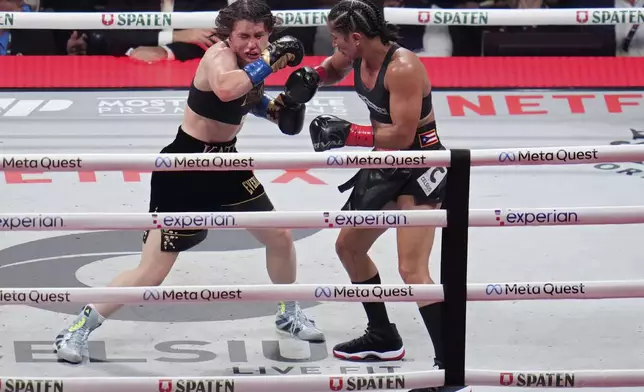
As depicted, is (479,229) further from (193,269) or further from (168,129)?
(168,129)

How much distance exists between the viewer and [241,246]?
18.9 feet

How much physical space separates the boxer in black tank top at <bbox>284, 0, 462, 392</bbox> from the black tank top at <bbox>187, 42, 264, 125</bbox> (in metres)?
0.28

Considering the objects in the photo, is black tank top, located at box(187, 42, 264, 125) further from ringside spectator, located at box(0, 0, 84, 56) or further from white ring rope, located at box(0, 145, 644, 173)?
ringside spectator, located at box(0, 0, 84, 56)

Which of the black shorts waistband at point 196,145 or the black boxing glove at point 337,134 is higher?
the black boxing glove at point 337,134

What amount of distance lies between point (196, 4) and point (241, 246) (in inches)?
118

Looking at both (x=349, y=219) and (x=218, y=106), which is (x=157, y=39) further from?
(x=349, y=219)

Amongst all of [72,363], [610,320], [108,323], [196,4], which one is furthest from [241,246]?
[196,4]

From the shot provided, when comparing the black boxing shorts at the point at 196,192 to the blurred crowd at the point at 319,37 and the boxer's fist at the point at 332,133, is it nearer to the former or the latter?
the boxer's fist at the point at 332,133

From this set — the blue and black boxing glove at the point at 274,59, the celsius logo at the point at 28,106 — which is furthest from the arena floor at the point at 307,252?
the blue and black boxing glove at the point at 274,59

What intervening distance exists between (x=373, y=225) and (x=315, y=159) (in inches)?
11.0

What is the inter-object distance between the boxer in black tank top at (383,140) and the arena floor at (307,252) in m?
0.33

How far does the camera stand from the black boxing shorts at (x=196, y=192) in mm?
4535

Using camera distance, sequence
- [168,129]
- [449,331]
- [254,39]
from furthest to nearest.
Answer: [168,129], [254,39], [449,331]

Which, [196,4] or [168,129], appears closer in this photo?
[168,129]
